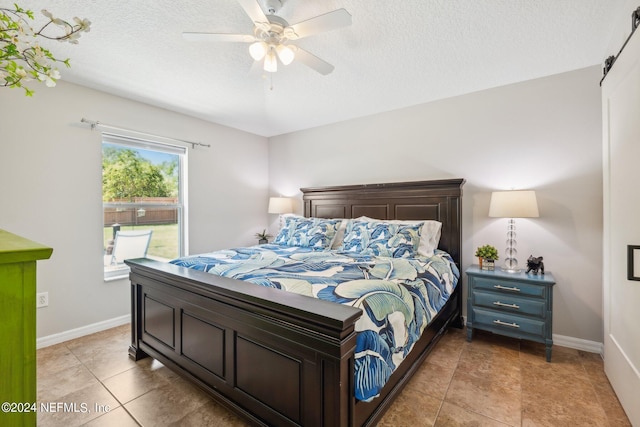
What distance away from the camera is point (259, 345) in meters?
1.50

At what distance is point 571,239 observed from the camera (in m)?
2.59

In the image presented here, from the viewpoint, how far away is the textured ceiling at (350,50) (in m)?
1.84

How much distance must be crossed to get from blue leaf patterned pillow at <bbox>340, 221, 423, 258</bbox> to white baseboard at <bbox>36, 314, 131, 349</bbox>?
2.52m

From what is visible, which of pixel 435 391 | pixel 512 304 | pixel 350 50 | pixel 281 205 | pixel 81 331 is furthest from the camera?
pixel 281 205

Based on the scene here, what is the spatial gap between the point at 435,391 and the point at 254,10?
2.62m

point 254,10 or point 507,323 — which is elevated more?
point 254,10

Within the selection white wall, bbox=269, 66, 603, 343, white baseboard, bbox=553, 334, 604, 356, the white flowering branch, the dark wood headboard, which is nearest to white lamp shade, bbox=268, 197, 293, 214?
the dark wood headboard

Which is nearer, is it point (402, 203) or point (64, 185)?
point (64, 185)

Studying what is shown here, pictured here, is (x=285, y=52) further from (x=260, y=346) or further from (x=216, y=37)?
(x=260, y=346)

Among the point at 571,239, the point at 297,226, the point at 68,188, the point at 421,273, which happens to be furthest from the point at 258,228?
the point at 571,239

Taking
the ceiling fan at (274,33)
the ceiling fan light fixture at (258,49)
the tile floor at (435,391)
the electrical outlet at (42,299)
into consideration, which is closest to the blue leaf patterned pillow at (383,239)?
the tile floor at (435,391)

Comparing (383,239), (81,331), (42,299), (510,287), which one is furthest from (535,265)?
(42,299)

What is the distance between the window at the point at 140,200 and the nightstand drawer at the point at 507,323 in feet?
11.4

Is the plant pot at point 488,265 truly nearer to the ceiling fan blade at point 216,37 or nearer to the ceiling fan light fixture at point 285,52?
the ceiling fan light fixture at point 285,52
